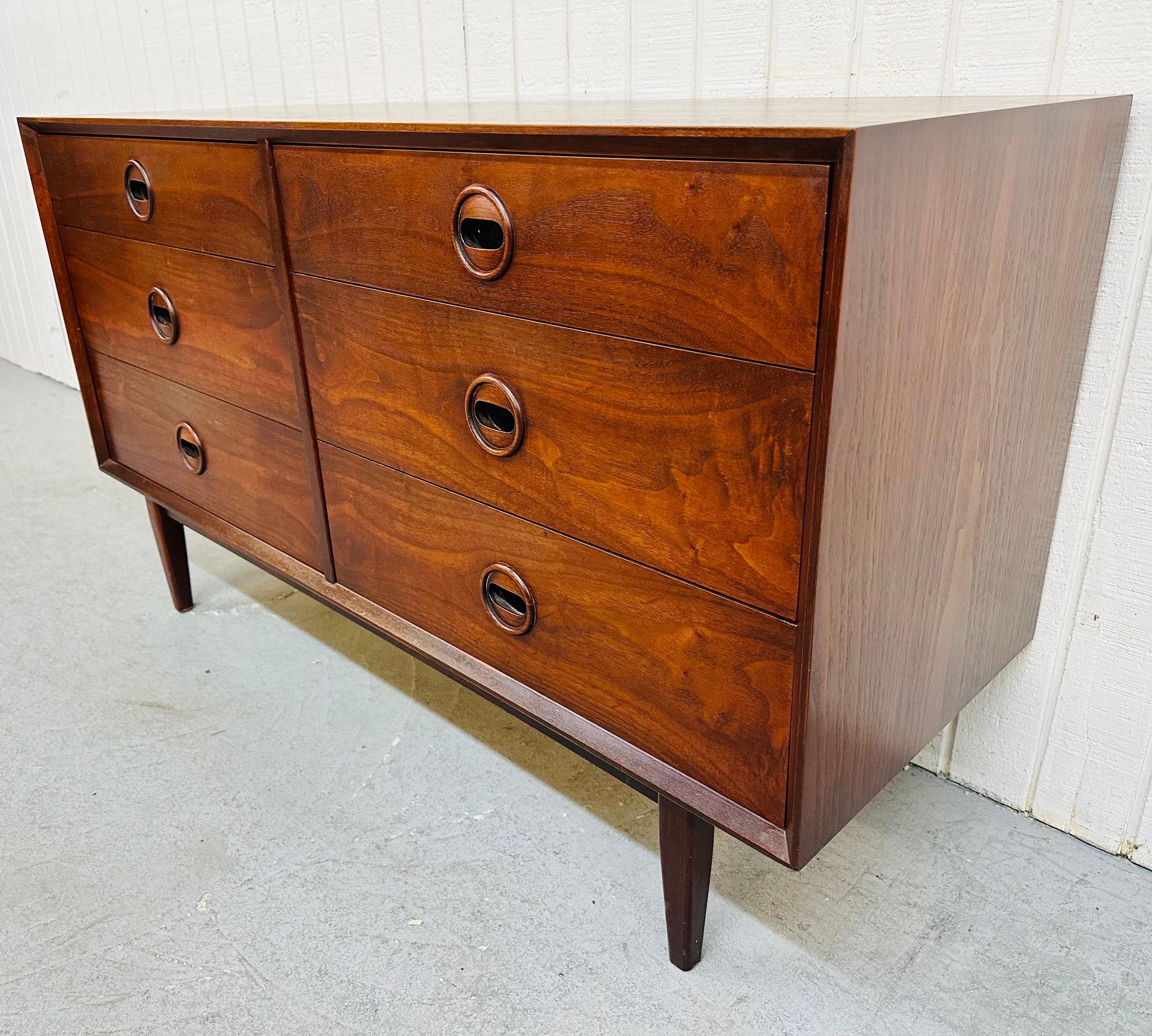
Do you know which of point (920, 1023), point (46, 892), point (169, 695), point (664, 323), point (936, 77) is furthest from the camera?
point (169, 695)

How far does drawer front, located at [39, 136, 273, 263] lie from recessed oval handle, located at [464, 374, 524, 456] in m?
0.37

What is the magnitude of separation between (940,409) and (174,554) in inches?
54.6

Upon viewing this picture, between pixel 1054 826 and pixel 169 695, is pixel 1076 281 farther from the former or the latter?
pixel 169 695

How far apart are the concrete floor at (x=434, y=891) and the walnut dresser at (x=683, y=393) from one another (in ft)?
0.44

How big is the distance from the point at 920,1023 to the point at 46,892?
1.00 m

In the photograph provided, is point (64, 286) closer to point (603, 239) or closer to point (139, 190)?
point (139, 190)

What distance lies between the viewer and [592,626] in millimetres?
947

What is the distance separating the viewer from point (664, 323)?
77 cm

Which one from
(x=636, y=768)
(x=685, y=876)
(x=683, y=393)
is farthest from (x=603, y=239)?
(x=685, y=876)

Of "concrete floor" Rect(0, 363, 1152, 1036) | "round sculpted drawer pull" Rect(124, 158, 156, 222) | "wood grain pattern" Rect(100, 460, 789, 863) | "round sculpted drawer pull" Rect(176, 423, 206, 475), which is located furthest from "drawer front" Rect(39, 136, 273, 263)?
"concrete floor" Rect(0, 363, 1152, 1036)

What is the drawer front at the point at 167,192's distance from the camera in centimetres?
115

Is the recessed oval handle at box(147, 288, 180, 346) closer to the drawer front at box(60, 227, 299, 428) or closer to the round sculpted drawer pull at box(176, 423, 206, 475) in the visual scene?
the drawer front at box(60, 227, 299, 428)

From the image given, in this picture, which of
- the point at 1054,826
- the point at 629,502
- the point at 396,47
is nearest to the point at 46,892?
the point at 629,502

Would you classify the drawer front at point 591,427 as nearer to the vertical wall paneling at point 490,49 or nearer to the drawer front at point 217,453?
the drawer front at point 217,453
